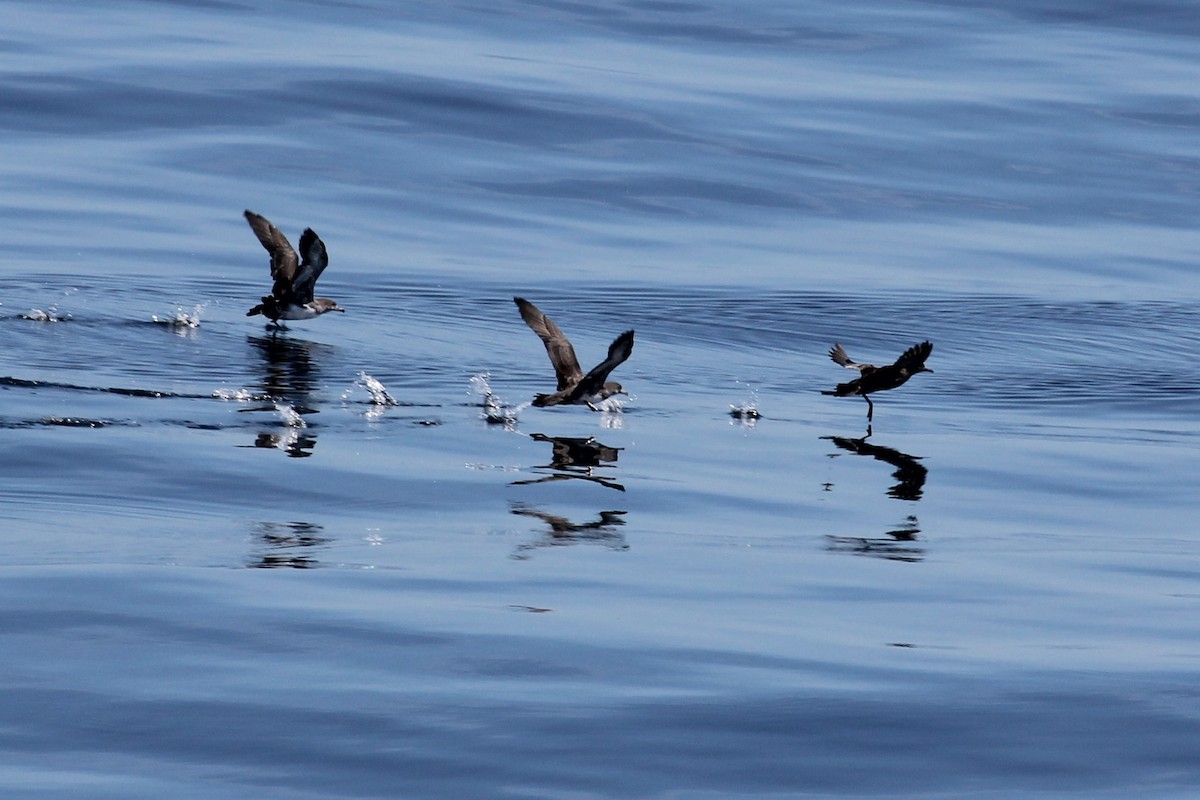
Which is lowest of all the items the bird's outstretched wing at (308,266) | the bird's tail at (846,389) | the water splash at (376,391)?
the water splash at (376,391)

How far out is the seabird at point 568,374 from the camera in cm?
1217

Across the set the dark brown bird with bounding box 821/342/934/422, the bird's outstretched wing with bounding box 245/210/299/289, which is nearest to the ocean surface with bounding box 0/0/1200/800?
the dark brown bird with bounding box 821/342/934/422

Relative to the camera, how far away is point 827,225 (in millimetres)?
22125

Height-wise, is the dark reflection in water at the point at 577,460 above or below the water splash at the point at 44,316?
below

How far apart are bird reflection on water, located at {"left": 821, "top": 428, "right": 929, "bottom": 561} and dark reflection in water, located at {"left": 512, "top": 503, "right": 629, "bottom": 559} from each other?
3.59ft

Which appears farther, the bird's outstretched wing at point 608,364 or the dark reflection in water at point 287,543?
the bird's outstretched wing at point 608,364

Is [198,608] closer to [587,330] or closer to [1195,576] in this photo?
[1195,576]

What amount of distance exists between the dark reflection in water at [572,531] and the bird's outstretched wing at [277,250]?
6.11m

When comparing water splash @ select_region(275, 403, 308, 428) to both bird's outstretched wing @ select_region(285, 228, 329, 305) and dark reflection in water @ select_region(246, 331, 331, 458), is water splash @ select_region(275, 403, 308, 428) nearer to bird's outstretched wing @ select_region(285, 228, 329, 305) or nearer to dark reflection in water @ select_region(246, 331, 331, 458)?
dark reflection in water @ select_region(246, 331, 331, 458)

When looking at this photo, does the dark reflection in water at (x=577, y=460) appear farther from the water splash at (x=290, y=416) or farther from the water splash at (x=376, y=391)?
the water splash at (x=290, y=416)

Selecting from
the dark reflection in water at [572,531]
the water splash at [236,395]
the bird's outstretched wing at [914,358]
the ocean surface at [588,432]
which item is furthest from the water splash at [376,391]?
the bird's outstretched wing at [914,358]

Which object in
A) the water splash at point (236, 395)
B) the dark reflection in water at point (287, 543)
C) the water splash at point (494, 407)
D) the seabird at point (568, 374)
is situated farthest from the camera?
the water splash at point (494, 407)

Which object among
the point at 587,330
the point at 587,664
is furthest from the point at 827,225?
the point at 587,664

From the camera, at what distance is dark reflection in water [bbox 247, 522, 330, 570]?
830cm
